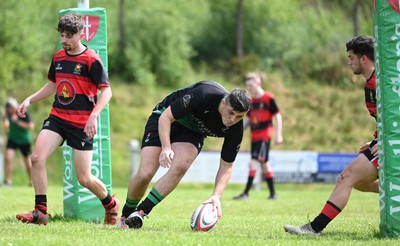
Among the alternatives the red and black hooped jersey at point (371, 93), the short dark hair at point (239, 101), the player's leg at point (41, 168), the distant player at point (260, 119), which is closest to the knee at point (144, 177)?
the player's leg at point (41, 168)

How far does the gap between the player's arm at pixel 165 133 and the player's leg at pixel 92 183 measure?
1.28 m

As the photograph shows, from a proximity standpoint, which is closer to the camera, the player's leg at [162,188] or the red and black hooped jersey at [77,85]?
the player's leg at [162,188]

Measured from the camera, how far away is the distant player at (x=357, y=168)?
775cm

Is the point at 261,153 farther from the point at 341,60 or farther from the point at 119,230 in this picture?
the point at 341,60

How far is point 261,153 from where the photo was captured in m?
16.1

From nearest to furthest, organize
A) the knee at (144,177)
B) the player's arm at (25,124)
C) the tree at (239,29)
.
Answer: the knee at (144,177), the player's arm at (25,124), the tree at (239,29)

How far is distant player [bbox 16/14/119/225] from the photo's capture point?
339 inches

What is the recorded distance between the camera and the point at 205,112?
7.99 meters

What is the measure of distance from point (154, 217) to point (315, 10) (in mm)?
37975

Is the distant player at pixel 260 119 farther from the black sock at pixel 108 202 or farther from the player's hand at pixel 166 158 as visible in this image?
the player's hand at pixel 166 158

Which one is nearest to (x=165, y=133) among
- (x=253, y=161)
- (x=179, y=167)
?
(x=179, y=167)

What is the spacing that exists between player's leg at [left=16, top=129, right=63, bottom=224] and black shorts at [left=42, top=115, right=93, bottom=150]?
0.06 m

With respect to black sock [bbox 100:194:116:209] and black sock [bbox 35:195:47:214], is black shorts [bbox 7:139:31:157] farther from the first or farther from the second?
black sock [bbox 35:195:47:214]

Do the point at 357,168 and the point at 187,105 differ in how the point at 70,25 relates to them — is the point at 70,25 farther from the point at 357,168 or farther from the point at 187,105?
the point at 357,168
